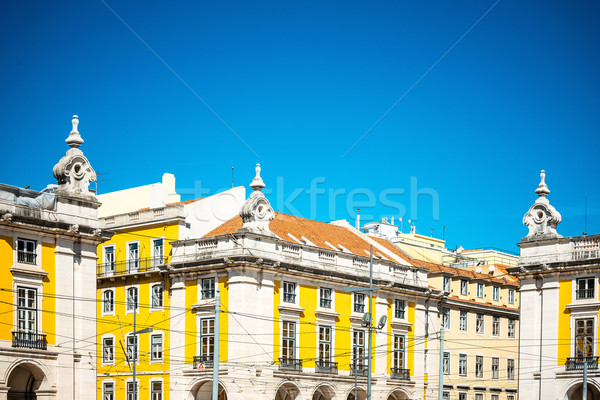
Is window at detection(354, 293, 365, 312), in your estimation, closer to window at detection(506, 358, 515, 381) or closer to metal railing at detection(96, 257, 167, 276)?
metal railing at detection(96, 257, 167, 276)

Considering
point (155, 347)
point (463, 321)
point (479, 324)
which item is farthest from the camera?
point (479, 324)

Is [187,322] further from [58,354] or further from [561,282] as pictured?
[561,282]

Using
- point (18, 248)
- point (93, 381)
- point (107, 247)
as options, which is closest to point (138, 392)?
point (107, 247)

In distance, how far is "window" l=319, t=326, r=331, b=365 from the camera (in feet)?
235

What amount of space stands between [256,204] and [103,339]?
1490 cm

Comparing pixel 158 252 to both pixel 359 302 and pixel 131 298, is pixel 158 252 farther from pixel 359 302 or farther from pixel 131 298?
pixel 359 302

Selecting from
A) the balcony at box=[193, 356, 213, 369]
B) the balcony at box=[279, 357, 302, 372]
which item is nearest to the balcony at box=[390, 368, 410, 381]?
the balcony at box=[279, 357, 302, 372]

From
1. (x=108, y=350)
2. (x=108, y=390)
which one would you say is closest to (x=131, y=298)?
(x=108, y=350)

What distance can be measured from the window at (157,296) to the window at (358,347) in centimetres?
1334

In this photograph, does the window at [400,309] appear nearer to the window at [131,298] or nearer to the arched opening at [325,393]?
the arched opening at [325,393]

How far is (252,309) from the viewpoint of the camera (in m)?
67.1

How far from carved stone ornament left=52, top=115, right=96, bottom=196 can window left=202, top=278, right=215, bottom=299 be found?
13.6m

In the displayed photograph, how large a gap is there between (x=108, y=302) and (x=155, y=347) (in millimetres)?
5524

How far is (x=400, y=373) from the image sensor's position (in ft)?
252
